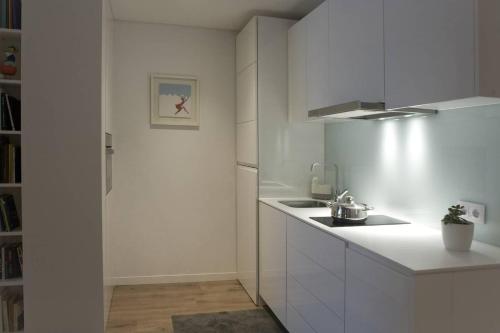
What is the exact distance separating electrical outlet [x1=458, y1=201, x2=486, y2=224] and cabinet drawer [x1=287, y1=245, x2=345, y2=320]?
0.71m

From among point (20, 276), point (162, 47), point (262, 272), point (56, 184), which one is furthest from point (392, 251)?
point (162, 47)

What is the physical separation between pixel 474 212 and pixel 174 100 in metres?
2.93

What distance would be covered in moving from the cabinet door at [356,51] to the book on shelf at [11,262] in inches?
93.0

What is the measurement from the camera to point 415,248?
1.86 meters

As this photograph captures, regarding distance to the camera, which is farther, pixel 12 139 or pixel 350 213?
pixel 12 139

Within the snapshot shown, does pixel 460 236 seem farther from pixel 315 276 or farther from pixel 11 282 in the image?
pixel 11 282

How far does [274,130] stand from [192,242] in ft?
4.90

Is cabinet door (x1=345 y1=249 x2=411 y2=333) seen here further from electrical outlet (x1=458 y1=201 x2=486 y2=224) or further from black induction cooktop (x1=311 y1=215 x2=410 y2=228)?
electrical outlet (x1=458 y1=201 x2=486 y2=224)

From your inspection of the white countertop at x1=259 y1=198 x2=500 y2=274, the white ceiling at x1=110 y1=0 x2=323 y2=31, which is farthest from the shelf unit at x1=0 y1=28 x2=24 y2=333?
the white countertop at x1=259 y1=198 x2=500 y2=274

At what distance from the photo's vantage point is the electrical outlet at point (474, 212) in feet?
6.46

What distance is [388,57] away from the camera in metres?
2.15

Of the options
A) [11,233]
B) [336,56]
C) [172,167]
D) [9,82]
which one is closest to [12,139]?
[9,82]

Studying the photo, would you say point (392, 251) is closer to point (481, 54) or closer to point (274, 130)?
point (481, 54)

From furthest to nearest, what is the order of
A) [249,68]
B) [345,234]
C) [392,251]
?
[249,68] → [345,234] → [392,251]
